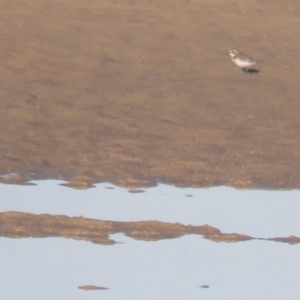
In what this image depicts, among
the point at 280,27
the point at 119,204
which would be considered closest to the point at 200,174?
the point at 119,204

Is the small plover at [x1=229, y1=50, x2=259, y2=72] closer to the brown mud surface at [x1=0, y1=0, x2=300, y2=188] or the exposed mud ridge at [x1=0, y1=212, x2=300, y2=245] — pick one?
the brown mud surface at [x1=0, y1=0, x2=300, y2=188]

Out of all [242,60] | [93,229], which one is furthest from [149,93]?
[93,229]

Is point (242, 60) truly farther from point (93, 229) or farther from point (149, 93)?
point (93, 229)

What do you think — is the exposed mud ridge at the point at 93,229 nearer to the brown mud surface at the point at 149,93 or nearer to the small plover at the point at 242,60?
the brown mud surface at the point at 149,93

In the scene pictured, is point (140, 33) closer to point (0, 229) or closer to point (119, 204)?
point (119, 204)

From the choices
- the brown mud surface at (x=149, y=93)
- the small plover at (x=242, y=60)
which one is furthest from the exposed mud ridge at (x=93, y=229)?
the small plover at (x=242, y=60)

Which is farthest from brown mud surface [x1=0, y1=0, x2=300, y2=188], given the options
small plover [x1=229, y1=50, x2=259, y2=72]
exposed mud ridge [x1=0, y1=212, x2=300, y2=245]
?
exposed mud ridge [x1=0, y1=212, x2=300, y2=245]
